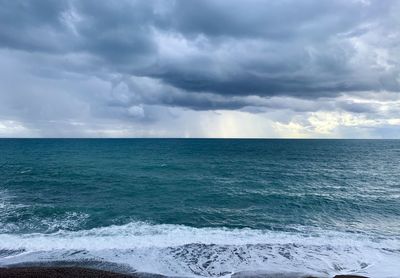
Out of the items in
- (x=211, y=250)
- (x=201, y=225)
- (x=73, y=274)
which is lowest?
(x=201, y=225)

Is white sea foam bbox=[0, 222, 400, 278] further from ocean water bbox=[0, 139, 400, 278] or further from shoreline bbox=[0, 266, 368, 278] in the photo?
shoreline bbox=[0, 266, 368, 278]

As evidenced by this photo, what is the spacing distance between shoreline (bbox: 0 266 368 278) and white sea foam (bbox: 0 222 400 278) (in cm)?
76

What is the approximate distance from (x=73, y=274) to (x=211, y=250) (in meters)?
9.13

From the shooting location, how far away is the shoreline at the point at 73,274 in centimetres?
1445

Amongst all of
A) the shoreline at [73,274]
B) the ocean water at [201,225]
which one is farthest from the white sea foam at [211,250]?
the shoreline at [73,274]

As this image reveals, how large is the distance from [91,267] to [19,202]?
20947mm

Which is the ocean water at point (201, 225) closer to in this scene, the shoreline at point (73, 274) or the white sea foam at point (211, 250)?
the white sea foam at point (211, 250)

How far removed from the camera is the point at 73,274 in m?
14.9

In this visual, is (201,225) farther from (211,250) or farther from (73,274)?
(73,274)

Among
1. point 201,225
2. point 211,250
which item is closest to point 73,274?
point 211,250

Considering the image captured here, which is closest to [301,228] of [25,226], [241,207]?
[241,207]

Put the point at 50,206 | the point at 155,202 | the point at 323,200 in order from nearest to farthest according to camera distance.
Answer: the point at 50,206 → the point at 155,202 → the point at 323,200

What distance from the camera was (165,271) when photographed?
54.0ft

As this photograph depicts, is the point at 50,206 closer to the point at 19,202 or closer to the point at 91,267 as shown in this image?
the point at 19,202
